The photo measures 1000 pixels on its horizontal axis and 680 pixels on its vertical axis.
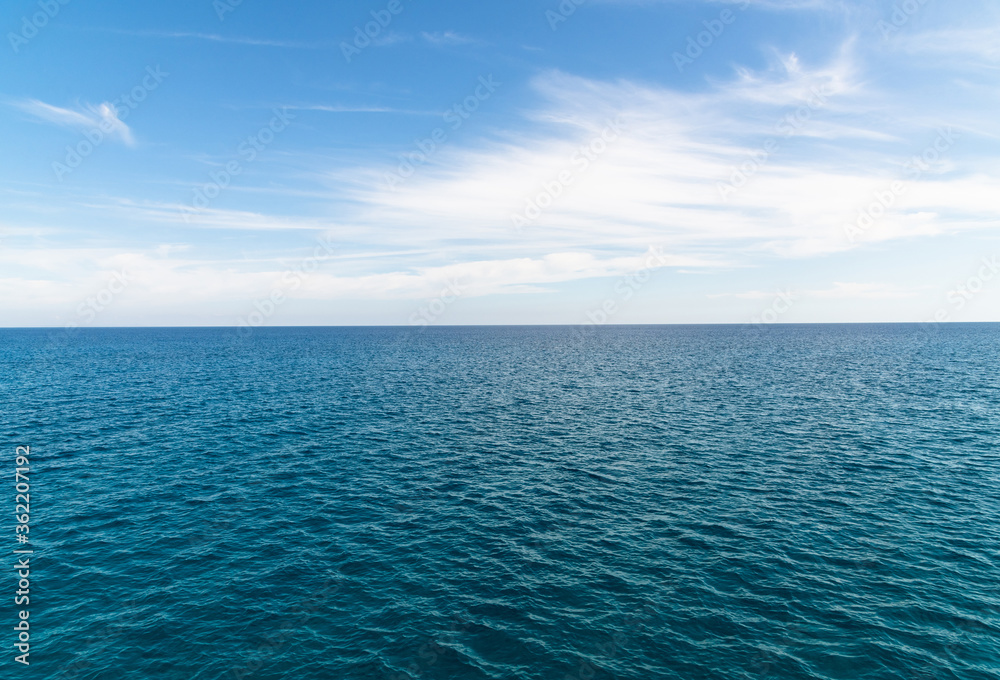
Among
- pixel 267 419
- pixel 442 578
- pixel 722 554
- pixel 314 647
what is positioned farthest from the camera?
pixel 267 419

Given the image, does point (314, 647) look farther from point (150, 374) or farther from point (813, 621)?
point (150, 374)

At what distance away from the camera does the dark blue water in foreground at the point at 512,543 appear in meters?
25.2

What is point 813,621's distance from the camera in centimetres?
2716

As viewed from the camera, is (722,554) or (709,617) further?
(722,554)

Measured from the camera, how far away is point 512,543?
36.4 metres

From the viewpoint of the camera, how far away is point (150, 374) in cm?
12488

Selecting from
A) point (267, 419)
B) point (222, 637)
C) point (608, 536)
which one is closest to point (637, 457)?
point (608, 536)

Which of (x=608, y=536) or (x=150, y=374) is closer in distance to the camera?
(x=608, y=536)

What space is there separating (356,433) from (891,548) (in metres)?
57.3

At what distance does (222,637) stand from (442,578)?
12.7 m

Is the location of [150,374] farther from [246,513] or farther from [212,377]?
[246,513]

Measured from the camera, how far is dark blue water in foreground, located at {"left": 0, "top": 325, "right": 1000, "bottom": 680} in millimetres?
25250

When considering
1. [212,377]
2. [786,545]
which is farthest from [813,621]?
[212,377]

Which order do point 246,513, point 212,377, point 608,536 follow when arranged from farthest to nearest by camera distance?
1. point 212,377
2. point 246,513
3. point 608,536
